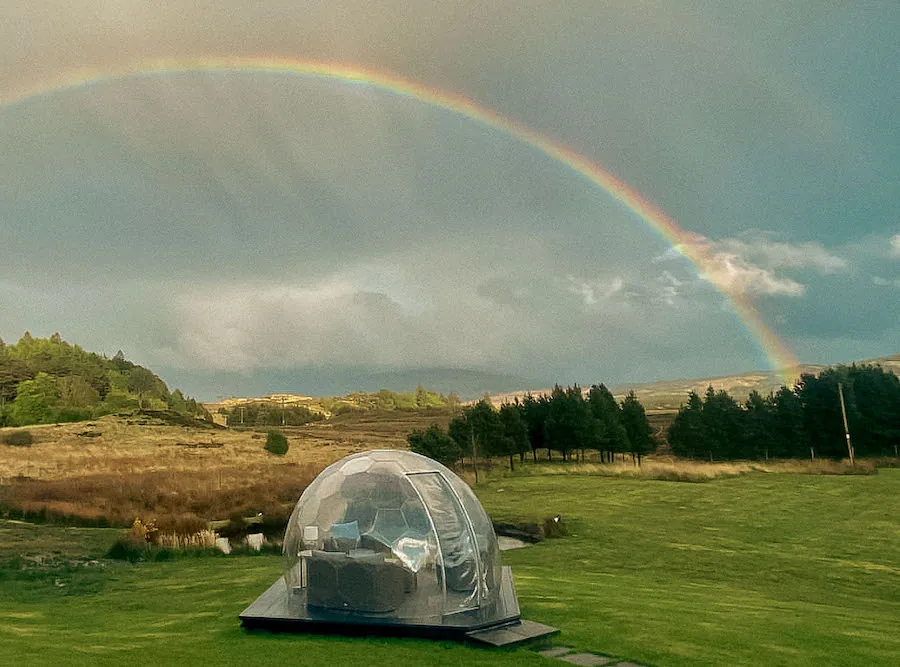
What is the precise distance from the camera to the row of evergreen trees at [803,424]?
5678 centimetres

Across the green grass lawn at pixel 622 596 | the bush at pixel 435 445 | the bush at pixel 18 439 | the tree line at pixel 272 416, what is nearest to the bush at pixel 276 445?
the bush at pixel 18 439

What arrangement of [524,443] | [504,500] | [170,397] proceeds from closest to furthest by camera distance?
[504,500], [524,443], [170,397]

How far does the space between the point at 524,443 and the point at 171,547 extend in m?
33.9

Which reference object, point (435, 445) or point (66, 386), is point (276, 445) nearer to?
point (435, 445)

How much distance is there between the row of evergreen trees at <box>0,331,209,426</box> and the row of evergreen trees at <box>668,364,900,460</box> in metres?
67.9

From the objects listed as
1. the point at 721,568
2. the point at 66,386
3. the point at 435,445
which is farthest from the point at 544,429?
the point at 66,386

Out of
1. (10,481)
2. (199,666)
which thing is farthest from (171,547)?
(10,481)

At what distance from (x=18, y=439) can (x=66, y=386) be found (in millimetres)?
32844

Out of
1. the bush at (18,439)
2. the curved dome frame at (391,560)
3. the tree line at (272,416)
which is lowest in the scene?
the curved dome frame at (391,560)

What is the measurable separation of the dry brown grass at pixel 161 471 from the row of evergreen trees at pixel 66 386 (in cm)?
1528

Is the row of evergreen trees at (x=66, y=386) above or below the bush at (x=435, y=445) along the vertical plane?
above

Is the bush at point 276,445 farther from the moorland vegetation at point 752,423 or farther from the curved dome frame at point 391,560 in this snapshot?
the curved dome frame at point 391,560

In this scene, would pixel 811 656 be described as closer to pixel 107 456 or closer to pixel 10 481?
pixel 10 481

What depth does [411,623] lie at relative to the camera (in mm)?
9500
